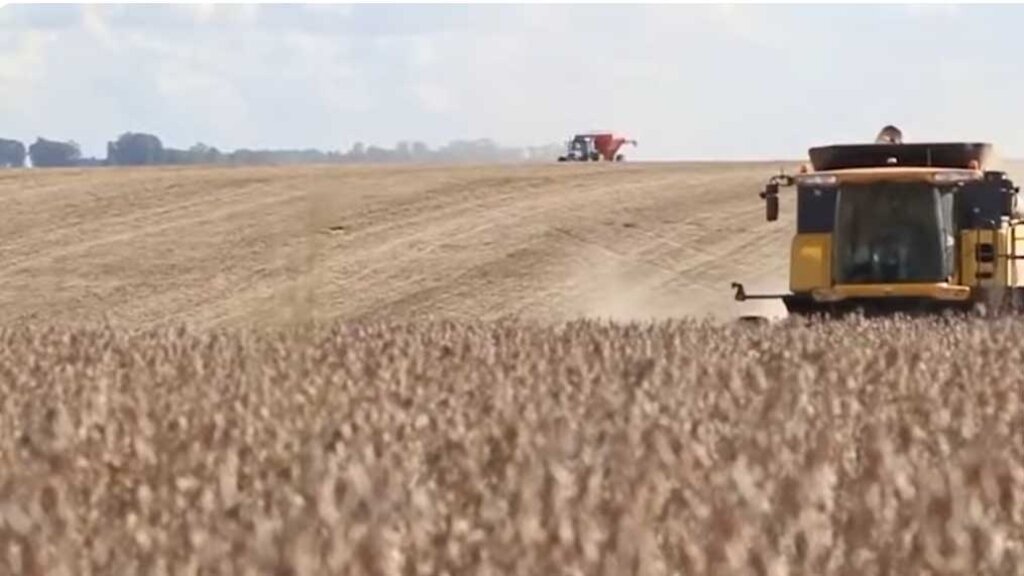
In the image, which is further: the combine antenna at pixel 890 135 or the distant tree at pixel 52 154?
the distant tree at pixel 52 154

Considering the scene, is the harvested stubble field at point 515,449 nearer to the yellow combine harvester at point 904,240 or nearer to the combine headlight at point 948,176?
the yellow combine harvester at point 904,240

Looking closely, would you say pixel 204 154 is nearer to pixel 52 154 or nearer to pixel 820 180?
pixel 820 180

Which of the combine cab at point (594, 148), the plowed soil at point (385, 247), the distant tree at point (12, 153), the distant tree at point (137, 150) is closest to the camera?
the distant tree at point (137, 150)

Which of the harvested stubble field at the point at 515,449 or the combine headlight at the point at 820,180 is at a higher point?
the harvested stubble field at the point at 515,449

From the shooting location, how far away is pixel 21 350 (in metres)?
10.6

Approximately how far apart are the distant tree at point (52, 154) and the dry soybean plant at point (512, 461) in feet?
118

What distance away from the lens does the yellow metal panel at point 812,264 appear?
18.2 meters

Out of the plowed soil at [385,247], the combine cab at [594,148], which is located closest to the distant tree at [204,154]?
the plowed soil at [385,247]

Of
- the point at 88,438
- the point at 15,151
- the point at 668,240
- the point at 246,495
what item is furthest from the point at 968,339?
the point at 15,151

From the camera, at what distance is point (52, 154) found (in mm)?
46281

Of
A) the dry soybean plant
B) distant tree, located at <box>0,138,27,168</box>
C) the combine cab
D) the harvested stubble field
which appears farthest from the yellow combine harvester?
the combine cab

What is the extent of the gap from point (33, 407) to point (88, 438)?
1.37 meters

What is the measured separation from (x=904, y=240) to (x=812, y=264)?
77cm

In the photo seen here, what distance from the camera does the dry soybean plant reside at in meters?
4.12
